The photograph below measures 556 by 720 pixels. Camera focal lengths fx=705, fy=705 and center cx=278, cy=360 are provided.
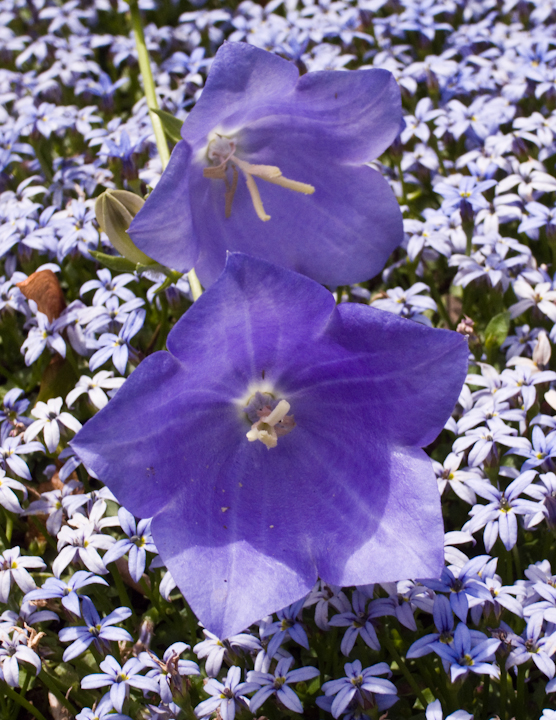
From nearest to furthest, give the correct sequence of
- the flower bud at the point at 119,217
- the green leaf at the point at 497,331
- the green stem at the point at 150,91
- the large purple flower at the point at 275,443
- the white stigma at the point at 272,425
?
the large purple flower at the point at 275,443
the white stigma at the point at 272,425
the flower bud at the point at 119,217
the green leaf at the point at 497,331
the green stem at the point at 150,91

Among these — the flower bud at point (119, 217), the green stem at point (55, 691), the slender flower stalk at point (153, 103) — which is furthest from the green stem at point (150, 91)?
the green stem at point (55, 691)

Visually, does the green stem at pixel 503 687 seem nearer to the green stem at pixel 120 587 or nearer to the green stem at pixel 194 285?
the green stem at pixel 120 587

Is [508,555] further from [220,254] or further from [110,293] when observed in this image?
[110,293]

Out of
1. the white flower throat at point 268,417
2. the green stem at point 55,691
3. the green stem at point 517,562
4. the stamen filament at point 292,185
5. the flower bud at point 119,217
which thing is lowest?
the green stem at point 55,691

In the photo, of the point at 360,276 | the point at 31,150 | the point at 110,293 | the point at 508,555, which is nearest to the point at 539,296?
the point at 360,276

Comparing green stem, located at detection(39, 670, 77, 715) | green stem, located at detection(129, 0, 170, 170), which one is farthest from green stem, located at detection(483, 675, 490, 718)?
green stem, located at detection(129, 0, 170, 170)

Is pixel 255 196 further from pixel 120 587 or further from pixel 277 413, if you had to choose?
pixel 120 587

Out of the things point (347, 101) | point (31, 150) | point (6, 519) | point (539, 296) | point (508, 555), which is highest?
point (347, 101)
